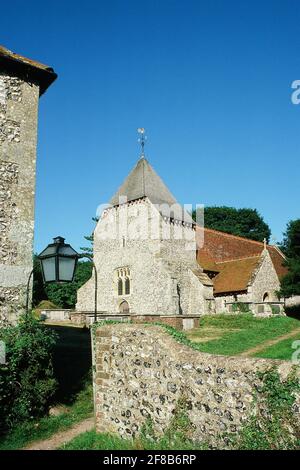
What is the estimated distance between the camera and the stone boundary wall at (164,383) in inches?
212

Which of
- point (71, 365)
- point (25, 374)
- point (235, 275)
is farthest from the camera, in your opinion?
point (235, 275)

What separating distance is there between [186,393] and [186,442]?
708 mm

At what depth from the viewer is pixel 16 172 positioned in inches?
388

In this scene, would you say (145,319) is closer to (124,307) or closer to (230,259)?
(124,307)

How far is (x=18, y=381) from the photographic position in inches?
344

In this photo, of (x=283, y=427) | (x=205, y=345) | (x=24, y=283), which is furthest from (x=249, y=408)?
(x=205, y=345)

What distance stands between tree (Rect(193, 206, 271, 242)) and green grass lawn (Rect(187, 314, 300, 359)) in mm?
32138

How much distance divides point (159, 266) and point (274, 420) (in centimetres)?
2234

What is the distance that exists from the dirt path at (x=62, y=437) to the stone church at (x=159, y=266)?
17.8 meters

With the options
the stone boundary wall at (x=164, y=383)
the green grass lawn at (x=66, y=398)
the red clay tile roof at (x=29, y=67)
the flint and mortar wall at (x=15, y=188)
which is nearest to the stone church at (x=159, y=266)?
the green grass lawn at (x=66, y=398)

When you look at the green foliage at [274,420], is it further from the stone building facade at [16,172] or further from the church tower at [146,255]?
the church tower at [146,255]

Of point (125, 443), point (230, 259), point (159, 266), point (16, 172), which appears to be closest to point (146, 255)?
point (159, 266)

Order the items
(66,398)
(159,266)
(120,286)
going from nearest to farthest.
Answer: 1. (66,398)
2. (159,266)
3. (120,286)
